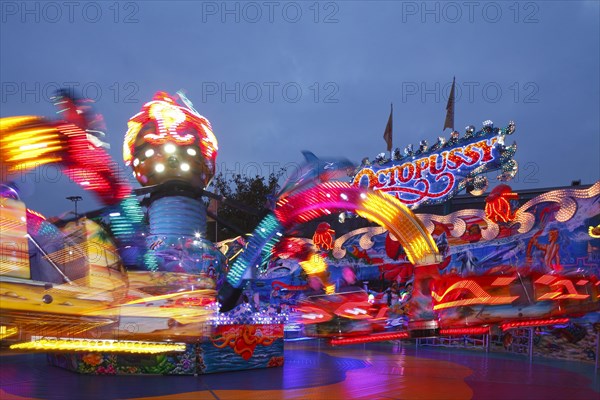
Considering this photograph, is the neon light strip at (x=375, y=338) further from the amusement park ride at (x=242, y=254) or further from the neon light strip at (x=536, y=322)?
the neon light strip at (x=536, y=322)

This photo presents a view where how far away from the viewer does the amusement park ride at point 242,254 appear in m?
4.96

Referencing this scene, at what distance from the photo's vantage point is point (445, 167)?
1730cm

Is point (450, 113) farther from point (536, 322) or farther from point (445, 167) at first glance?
point (536, 322)

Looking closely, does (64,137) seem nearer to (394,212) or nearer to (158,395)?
(158,395)

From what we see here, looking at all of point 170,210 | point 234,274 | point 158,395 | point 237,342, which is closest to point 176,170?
point 170,210

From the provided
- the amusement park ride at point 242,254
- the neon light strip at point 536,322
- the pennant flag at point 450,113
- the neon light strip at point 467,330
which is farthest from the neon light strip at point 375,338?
the pennant flag at point 450,113

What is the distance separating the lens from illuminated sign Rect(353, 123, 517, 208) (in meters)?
16.4

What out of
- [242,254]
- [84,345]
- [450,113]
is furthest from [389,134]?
[84,345]

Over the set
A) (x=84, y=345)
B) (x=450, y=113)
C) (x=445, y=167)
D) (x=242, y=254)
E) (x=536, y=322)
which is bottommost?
(x=536, y=322)

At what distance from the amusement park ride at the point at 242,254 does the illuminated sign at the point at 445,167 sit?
0.14ft

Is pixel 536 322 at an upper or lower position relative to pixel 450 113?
lower

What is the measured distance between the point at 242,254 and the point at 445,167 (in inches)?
309

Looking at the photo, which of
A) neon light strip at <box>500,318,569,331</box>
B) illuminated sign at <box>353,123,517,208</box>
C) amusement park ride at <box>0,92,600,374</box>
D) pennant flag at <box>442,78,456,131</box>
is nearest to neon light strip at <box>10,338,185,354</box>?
amusement park ride at <box>0,92,600,374</box>

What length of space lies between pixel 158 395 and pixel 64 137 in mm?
5301
